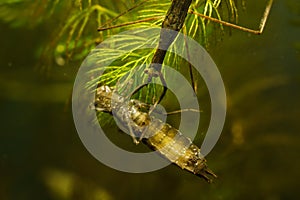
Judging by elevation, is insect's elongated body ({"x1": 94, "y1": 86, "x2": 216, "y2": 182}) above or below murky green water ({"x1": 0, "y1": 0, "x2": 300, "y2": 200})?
above

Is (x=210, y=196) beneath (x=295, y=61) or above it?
beneath

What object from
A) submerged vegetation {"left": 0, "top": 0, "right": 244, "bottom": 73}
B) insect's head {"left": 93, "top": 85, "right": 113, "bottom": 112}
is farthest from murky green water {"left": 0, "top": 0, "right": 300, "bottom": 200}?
insect's head {"left": 93, "top": 85, "right": 113, "bottom": 112}

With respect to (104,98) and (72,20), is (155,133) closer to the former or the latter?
(104,98)

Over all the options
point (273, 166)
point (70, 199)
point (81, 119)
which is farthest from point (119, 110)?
point (273, 166)

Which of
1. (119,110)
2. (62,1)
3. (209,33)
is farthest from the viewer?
(62,1)

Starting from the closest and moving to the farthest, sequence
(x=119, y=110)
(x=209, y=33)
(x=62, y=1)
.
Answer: (x=119, y=110), (x=209, y=33), (x=62, y=1)

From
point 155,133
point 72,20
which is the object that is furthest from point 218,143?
point 72,20

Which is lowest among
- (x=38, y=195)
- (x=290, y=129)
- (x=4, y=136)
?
(x=38, y=195)

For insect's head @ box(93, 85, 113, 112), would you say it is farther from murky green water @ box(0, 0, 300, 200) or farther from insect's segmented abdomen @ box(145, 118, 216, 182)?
murky green water @ box(0, 0, 300, 200)

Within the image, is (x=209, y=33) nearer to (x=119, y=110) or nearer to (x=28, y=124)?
(x=119, y=110)
